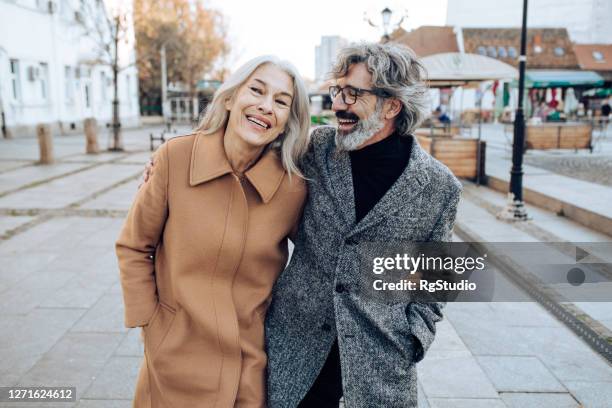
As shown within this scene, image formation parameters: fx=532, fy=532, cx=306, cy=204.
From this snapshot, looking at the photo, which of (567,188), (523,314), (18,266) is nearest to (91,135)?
(18,266)

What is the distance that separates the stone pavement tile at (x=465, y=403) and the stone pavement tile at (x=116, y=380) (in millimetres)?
1831

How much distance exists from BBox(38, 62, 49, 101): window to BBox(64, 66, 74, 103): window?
5.19 ft

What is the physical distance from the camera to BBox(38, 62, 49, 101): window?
24312 millimetres

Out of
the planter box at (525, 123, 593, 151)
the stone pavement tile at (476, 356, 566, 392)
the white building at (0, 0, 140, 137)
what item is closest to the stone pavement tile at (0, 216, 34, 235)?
the stone pavement tile at (476, 356, 566, 392)

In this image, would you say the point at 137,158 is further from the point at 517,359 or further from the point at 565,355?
the point at 565,355

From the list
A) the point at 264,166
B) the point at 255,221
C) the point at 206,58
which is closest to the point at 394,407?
the point at 255,221

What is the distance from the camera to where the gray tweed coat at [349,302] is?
1906mm

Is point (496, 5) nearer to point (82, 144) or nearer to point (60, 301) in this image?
point (60, 301)

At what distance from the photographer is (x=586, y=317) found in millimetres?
4449

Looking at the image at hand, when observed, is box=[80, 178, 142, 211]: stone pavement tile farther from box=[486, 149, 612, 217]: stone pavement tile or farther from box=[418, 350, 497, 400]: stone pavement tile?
box=[486, 149, 612, 217]: stone pavement tile

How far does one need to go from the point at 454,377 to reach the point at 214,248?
228 centimetres

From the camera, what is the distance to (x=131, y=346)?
152 inches

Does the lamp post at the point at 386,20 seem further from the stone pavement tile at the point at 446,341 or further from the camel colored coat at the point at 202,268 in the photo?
the camel colored coat at the point at 202,268

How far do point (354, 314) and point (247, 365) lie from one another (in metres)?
0.43
